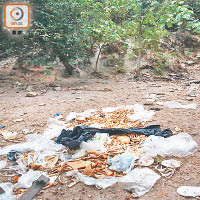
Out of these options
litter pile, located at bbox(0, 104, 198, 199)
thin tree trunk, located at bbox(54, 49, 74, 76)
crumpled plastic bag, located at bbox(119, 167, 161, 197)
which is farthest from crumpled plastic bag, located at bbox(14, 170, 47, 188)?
thin tree trunk, located at bbox(54, 49, 74, 76)

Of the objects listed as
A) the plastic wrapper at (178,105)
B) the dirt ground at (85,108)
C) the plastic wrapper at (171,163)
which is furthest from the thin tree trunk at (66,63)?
the plastic wrapper at (171,163)

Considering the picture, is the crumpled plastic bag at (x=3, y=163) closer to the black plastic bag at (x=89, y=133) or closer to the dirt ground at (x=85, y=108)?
the dirt ground at (x=85, y=108)

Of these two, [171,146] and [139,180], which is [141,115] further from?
[139,180]

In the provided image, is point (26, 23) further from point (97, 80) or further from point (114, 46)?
point (114, 46)

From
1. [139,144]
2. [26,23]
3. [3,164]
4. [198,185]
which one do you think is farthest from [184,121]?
[26,23]

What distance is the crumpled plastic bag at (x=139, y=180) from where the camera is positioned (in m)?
1.49

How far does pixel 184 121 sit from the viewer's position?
2.79 meters

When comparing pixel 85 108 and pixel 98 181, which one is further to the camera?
pixel 85 108

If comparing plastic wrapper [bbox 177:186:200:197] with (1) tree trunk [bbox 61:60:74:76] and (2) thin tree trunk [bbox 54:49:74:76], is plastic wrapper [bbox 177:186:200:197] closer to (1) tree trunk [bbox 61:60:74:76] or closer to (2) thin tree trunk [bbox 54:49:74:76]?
(2) thin tree trunk [bbox 54:49:74:76]

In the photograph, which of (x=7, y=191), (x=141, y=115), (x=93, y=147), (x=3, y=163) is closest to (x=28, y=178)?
(x=7, y=191)

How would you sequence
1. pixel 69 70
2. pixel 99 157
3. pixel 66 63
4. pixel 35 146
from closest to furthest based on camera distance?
pixel 99 157, pixel 35 146, pixel 66 63, pixel 69 70

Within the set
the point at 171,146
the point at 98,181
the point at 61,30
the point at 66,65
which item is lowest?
Result: the point at 98,181

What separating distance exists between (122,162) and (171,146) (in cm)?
55

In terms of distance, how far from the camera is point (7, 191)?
154 centimetres
